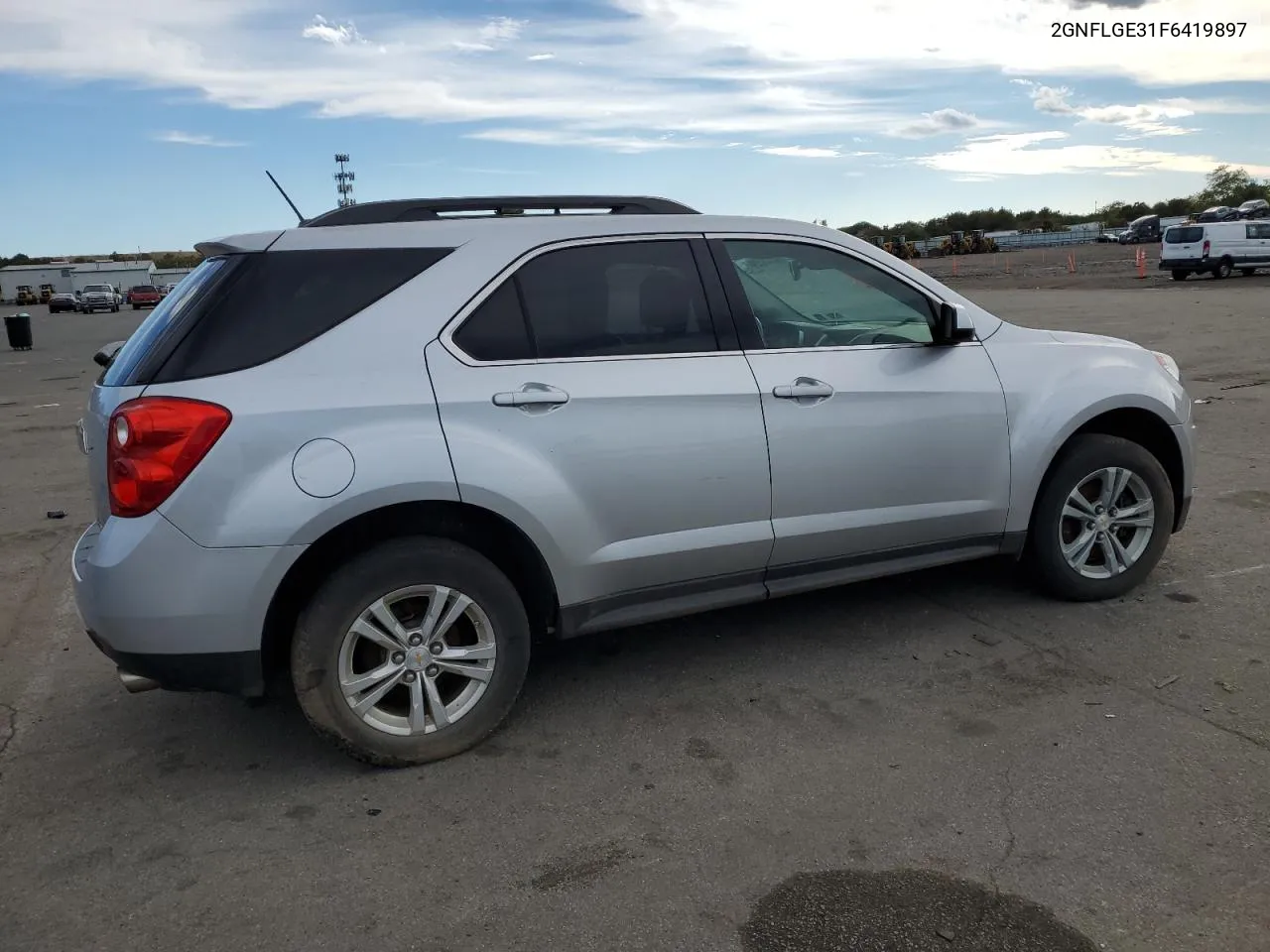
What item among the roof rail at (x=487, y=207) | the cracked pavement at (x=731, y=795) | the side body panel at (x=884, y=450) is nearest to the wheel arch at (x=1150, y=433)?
the cracked pavement at (x=731, y=795)

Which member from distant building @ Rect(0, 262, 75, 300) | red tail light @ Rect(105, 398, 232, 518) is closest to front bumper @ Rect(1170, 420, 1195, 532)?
red tail light @ Rect(105, 398, 232, 518)

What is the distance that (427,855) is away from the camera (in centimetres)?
307

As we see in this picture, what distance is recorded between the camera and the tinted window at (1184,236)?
3078 centimetres

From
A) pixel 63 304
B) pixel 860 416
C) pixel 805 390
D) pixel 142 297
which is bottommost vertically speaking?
pixel 860 416

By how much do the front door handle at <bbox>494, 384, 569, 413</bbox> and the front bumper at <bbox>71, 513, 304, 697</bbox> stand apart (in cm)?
82

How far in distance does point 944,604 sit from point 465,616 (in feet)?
7.96

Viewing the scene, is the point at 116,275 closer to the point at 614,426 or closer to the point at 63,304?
the point at 63,304

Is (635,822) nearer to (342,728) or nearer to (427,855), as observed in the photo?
(427,855)

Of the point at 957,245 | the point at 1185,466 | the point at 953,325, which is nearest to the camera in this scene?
the point at 953,325

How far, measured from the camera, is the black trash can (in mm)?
25781

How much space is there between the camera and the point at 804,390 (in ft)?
13.3

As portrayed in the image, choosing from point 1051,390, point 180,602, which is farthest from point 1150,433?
point 180,602

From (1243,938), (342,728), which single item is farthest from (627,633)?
(1243,938)

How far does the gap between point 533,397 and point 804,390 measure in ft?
3.58
